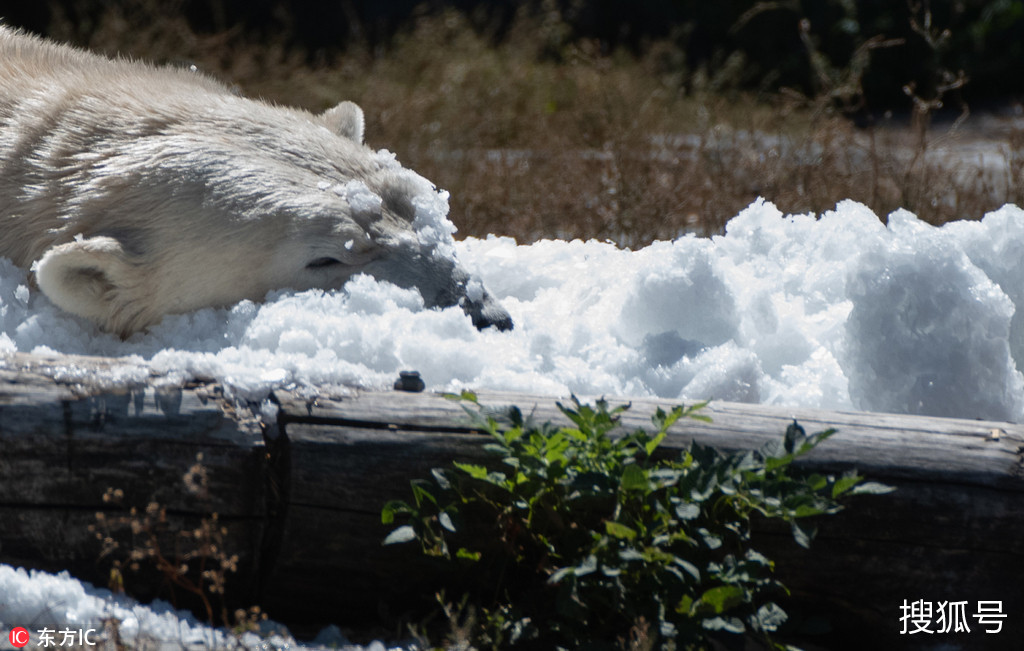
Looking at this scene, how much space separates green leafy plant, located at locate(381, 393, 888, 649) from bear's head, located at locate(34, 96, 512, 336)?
30.1 inches

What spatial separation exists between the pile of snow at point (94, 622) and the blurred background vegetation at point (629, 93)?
9.66 feet

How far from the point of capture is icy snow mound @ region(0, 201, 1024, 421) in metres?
2.30

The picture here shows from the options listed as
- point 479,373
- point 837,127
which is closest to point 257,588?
point 479,373

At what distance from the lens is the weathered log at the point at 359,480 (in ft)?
6.21

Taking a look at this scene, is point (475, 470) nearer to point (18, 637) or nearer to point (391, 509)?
point (391, 509)

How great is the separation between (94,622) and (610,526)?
0.99 meters

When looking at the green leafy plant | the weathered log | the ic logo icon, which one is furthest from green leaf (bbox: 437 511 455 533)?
the ic logo icon

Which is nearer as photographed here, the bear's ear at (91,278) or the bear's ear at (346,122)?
the bear's ear at (91,278)

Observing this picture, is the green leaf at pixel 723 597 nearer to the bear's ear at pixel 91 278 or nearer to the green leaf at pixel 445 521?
the green leaf at pixel 445 521

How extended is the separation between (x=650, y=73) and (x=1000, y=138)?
139 inches

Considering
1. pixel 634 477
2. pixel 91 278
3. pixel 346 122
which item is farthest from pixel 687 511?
pixel 346 122

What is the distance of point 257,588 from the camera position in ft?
6.59

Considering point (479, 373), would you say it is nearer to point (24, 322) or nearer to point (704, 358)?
point (704, 358)

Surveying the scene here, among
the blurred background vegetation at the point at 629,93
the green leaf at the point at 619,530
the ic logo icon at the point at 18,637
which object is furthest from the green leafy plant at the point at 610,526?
the blurred background vegetation at the point at 629,93
